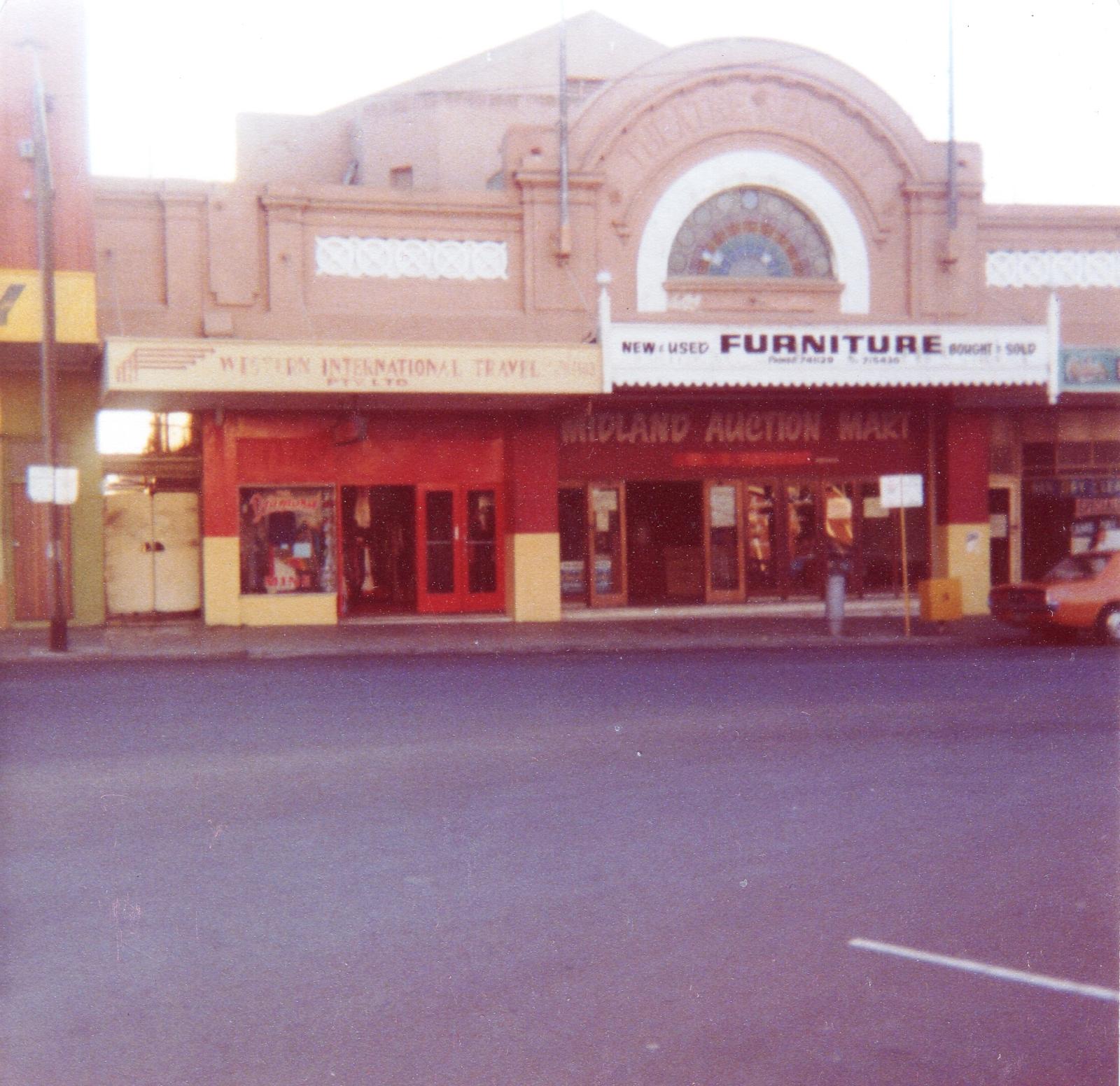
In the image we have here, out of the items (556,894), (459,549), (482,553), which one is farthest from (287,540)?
(556,894)

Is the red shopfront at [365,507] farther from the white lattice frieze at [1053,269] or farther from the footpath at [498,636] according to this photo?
the white lattice frieze at [1053,269]

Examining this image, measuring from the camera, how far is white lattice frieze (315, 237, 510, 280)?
22.0 meters

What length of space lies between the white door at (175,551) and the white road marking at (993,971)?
18.5m

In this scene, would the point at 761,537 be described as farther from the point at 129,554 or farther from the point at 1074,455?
the point at 129,554

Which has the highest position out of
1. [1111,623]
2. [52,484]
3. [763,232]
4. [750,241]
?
[763,232]

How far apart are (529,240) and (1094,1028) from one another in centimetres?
1895

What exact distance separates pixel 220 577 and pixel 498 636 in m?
4.76

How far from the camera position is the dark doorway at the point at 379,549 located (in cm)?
2325

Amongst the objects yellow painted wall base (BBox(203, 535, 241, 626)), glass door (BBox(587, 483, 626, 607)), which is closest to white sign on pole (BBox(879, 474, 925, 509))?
glass door (BBox(587, 483, 626, 607))

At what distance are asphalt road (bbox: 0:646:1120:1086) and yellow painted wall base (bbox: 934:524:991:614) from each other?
1226 centimetres

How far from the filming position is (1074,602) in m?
19.5

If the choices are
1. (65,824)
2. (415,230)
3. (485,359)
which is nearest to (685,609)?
(485,359)

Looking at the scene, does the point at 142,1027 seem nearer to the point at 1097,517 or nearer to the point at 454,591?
the point at 454,591

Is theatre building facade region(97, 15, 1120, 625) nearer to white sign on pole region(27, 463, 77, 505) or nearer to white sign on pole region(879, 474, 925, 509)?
white sign on pole region(27, 463, 77, 505)
